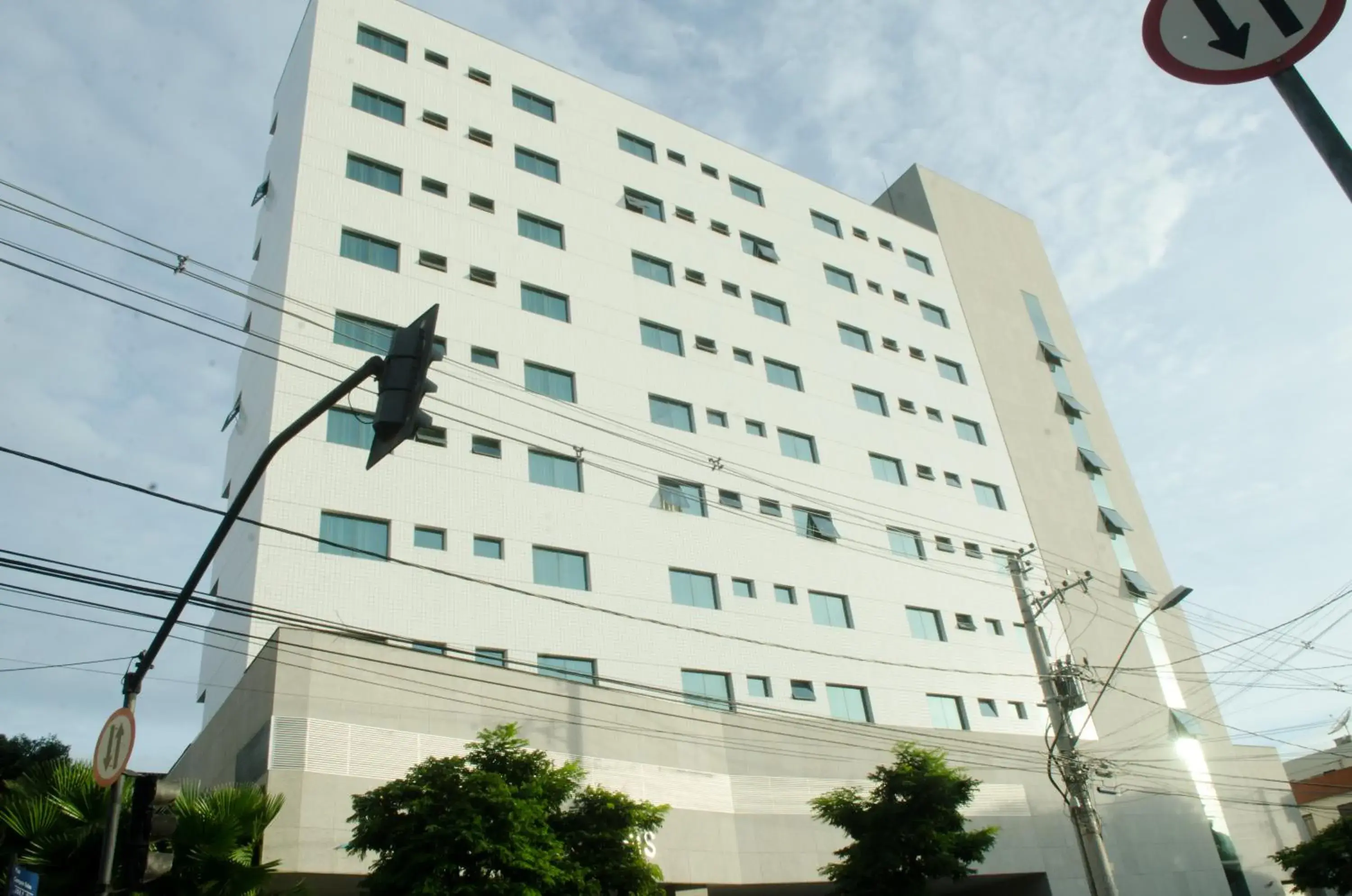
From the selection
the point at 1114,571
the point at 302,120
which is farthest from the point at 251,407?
the point at 1114,571

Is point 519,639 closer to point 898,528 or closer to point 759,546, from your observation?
point 759,546

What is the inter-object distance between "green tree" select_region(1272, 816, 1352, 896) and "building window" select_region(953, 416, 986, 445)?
17.4 m

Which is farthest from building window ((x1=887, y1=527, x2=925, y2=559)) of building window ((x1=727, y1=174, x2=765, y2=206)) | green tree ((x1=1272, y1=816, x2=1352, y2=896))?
green tree ((x1=1272, y1=816, x2=1352, y2=896))

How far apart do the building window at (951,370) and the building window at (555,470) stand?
19519mm

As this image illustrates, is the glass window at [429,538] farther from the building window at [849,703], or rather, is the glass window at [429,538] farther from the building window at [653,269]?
the building window at [653,269]

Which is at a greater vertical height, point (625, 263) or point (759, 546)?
point (625, 263)

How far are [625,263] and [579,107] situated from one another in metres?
7.02

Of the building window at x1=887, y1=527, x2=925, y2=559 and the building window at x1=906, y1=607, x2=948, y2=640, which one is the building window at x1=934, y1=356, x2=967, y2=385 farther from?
the building window at x1=906, y1=607, x2=948, y2=640

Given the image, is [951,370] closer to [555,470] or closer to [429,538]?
[555,470]

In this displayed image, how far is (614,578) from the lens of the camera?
27812mm

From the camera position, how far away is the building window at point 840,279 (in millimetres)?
41750

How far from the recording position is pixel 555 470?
28703mm

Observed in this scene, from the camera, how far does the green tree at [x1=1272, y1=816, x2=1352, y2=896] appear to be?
3167 cm

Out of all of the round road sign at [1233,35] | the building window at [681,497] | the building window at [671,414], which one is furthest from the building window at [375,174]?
the round road sign at [1233,35]
